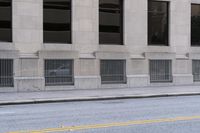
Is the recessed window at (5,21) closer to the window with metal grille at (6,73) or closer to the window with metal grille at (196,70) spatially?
the window with metal grille at (6,73)

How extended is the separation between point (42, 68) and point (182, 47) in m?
9.02

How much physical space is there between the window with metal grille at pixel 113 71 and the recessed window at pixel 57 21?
2.53 meters

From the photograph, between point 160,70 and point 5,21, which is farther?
point 160,70

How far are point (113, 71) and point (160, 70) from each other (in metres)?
3.11

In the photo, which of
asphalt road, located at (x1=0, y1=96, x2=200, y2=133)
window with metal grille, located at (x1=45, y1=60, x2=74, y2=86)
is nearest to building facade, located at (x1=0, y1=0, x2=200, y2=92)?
window with metal grille, located at (x1=45, y1=60, x2=74, y2=86)

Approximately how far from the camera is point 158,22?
2648cm

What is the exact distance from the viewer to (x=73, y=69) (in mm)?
23484

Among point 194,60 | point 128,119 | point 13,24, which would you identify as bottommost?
point 128,119

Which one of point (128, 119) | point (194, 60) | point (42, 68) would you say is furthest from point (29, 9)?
point (128, 119)

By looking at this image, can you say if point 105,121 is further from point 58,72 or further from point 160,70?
point 160,70

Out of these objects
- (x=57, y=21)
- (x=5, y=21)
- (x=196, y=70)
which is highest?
(x=57, y=21)

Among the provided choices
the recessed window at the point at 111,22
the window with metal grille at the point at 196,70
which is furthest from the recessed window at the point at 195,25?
the recessed window at the point at 111,22

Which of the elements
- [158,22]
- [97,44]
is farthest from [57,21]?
[158,22]

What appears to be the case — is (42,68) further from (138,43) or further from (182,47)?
(182,47)
